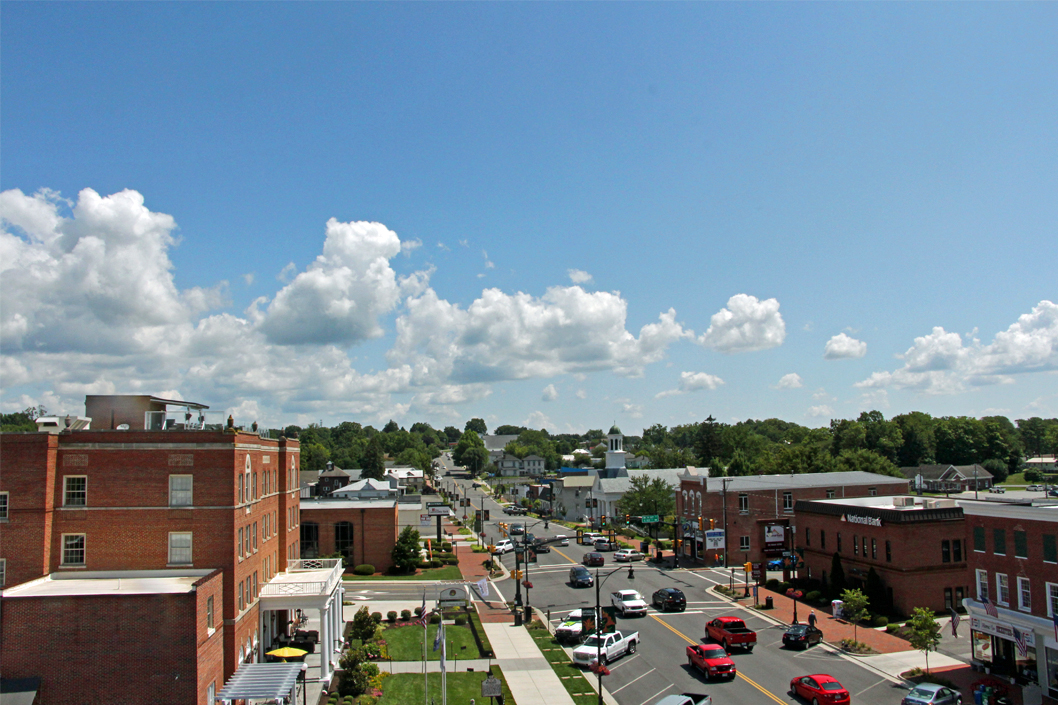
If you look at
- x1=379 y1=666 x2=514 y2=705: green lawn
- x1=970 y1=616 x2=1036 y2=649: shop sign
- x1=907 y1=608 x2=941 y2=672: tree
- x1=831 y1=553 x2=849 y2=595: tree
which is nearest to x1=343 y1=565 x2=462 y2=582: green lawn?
x1=379 y1=666 x2=514 y2=705: green lawn

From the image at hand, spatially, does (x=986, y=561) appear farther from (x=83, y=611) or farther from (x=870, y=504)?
(x=83, y=611)

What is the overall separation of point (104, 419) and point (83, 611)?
12159 millimetres

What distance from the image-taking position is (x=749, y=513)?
70312 mm

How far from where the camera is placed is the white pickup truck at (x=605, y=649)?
122 ft

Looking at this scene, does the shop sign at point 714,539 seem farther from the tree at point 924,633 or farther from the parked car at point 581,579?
the tree at point 924,633

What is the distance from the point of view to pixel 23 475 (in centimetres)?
3088

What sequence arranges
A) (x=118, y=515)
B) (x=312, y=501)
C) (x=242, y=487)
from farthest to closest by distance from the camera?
(x=312, y=501)
(x=242, y=487)
(x=118, y=515)

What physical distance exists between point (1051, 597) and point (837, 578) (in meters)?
19.3

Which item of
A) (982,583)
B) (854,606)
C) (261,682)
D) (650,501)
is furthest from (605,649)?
(650,501)

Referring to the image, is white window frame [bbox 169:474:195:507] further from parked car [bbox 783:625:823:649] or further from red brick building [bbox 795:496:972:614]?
red brick building [bbox 795:496:972:614]

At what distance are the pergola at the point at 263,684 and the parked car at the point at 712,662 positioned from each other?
19086mm

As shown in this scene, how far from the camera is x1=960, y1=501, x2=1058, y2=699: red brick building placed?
108ft

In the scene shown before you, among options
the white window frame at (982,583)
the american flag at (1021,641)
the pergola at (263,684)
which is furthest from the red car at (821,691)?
the pergola at (263,684)

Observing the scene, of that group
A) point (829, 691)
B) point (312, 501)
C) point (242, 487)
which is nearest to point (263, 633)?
point (242, 487)
